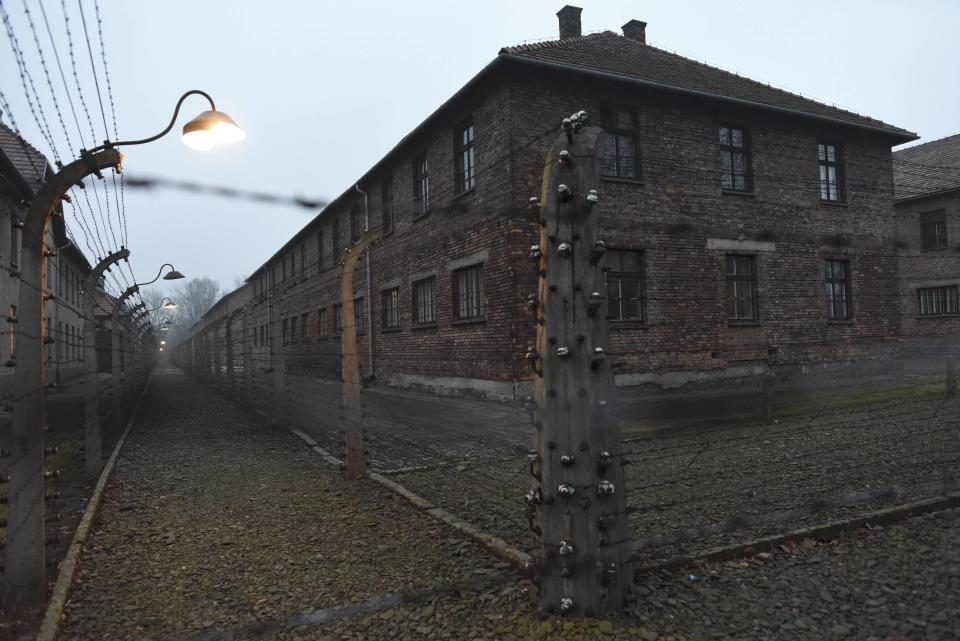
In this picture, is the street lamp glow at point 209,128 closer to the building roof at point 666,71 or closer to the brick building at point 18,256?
the brick building at point 18,256

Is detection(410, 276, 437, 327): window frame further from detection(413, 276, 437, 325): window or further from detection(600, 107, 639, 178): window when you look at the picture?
detection(600, 107, 639, 178): window

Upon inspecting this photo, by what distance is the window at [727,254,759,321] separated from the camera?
13.8 metres

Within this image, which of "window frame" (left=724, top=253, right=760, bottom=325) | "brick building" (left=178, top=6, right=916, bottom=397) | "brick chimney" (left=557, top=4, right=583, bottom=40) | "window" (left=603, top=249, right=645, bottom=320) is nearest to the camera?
"brick building" (left=178, top=6, right=916, bottom=397)

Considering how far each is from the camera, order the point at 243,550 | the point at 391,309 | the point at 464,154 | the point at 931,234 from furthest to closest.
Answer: the point at 931,234, the point at 391,309, the point at 464,154, the point at 243,550

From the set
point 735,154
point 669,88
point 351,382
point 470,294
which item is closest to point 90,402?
point 351,382

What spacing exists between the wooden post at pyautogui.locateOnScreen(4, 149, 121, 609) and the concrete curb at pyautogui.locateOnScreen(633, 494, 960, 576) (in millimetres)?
3443

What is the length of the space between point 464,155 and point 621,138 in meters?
3.57

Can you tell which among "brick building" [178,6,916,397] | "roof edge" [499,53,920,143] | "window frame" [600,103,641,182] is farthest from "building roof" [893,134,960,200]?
"window frame" [600,103,641,182]

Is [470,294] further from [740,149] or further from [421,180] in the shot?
[740,149]

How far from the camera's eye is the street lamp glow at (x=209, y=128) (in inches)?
181

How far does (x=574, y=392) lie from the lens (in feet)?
9.31

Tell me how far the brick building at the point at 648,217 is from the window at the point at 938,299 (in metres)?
7.48

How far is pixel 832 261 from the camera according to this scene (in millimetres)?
15094

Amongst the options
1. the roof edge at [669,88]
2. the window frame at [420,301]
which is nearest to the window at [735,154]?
the roof edge at [669,88]
